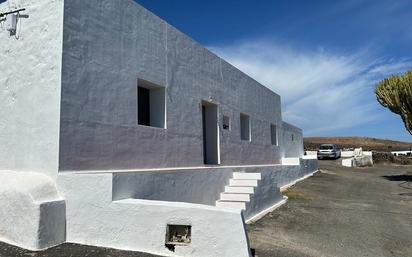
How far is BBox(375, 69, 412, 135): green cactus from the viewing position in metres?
16.0

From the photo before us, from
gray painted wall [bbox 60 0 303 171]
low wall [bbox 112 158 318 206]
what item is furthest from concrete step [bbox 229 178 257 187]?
gray painted wall [bbox 60 0 303 171]

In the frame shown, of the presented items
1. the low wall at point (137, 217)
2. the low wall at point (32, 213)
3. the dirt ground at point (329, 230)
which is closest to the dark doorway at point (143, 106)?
the low wall at point (137, 217)

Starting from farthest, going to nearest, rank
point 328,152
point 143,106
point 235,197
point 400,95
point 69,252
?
1. point 328,152
2. point 400,95
3. point 235,197
4. point 143,106
5. point 69,252

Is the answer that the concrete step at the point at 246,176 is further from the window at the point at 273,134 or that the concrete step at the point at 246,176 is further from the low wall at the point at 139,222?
the window at the point at 273,134

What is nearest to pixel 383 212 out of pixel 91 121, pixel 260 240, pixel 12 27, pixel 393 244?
pixel 393 244

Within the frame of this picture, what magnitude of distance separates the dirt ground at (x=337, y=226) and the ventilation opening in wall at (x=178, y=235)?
50.7 inches

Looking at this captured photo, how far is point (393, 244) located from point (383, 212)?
3375 millimetres

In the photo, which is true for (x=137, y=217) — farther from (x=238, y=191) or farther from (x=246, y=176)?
(x=246, y=176)

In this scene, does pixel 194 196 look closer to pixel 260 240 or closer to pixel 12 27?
pixel 260 240

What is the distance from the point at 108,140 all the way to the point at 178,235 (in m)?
2.56

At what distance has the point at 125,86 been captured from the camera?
23.3 ft

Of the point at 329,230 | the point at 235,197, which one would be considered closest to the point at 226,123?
the point at 235,197

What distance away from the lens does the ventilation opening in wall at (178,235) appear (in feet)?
16.0

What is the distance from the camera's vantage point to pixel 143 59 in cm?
770
